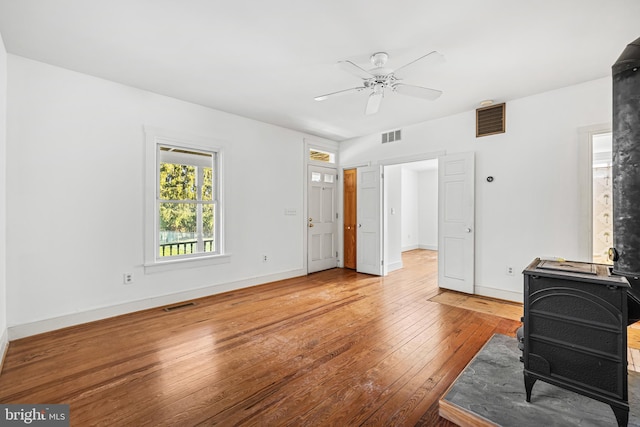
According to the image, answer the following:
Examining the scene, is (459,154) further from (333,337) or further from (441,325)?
(333,337)

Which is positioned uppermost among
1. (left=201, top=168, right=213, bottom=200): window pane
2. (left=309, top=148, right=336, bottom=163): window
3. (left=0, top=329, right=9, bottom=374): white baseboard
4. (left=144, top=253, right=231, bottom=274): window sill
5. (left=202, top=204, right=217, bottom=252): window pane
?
(left=309, top=148, right=336, bottom=163): window

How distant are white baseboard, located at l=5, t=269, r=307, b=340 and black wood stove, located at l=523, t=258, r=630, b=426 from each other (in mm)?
3885

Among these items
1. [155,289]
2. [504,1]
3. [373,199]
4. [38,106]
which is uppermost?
[504,1]

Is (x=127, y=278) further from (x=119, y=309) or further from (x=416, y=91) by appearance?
(x=416, y=91)

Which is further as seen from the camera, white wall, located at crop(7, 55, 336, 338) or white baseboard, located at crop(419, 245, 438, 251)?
white baseboard, located at crop(419, 245, 438, 251)

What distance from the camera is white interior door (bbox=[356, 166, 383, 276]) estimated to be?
5.72 meters

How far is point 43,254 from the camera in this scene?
10.1ft

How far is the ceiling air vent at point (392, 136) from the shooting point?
5413mm

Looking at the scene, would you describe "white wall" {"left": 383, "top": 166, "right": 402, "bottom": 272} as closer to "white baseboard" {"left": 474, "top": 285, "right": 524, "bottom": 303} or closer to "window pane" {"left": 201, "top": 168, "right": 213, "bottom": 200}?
"white baseboard" {"left": 474, "top": 285, "right": 524, "bottom": 303}

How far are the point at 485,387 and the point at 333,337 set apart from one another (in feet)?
4.49

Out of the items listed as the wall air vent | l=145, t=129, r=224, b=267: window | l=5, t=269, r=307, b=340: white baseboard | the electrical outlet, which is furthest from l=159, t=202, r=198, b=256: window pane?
the wall air vent

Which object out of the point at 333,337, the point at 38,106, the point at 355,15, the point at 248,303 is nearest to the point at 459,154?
the point at 355,15

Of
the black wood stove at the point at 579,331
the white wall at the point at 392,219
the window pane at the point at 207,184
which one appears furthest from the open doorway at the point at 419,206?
the black wood stove at the point at 579,331
